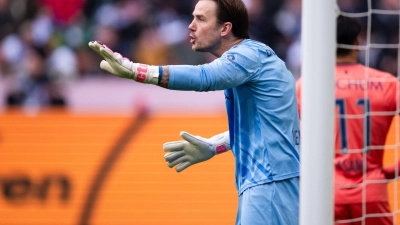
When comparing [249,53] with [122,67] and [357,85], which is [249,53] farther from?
[357,85]

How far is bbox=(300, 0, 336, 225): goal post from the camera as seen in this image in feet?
11.6

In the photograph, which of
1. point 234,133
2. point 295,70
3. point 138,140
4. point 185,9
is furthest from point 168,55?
point 234,133

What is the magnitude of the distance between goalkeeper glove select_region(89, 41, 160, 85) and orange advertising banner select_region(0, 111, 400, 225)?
4.81m

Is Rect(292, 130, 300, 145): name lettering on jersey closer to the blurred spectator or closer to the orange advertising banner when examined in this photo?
the orange advertising banner

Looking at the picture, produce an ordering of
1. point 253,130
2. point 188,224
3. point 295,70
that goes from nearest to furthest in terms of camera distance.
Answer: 1. point 253,130
2. point 188,224
3. point 295,70

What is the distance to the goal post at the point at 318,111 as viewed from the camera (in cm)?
354

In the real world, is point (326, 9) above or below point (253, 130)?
above

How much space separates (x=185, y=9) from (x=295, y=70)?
221 centimetres

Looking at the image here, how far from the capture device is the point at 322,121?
3.56 m

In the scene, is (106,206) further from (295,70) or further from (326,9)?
(326,9)

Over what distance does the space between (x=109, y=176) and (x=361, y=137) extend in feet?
13.4

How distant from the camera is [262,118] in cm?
413

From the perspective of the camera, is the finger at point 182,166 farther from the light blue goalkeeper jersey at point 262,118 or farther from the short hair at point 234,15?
the short hair at point 234,15

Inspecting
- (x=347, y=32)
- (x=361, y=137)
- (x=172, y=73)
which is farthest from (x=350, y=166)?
(x=172, y=73)
